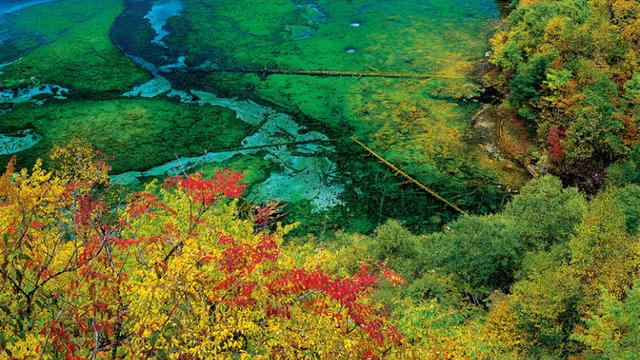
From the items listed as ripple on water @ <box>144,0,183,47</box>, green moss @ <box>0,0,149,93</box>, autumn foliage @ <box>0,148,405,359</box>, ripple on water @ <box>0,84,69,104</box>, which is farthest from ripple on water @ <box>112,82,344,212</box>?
autumn foliage @ <box>0,148,405,359</box>

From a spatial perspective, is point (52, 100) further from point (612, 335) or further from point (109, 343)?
point (612, 335)

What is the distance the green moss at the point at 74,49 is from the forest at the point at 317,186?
321 millimetres

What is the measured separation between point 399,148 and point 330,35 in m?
21.9

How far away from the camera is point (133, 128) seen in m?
40.2

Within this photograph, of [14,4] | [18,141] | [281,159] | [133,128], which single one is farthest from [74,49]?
[281,159]

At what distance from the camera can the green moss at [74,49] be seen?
154ft

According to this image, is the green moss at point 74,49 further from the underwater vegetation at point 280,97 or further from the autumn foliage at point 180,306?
the autumn foliage at point 180,306

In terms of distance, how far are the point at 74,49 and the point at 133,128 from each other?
60.3ft

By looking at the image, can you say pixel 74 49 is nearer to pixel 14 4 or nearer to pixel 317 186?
pixel 14 4

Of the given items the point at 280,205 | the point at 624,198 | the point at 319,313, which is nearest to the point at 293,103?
the point at 280,205

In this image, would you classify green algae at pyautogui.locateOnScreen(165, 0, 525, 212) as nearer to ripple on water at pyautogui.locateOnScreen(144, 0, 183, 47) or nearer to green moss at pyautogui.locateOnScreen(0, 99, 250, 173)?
ripple on water at pyautogui.locateOnScreen(144, 0, 183, 47)

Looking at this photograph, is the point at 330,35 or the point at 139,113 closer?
the point at 139,113

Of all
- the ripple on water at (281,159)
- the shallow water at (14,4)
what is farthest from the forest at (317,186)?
the shallow water at (14,4)

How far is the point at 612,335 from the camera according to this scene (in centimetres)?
1589
